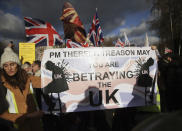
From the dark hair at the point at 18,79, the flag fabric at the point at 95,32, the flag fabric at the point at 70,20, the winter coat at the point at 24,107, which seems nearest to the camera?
the winter coat at the point at 24,107

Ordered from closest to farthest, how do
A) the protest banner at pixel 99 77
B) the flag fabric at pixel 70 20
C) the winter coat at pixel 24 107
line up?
1. the winter coat at pixel 24 107
2. the protest banner at pixel 99 77
3. the flag fabric at pixel 70 20

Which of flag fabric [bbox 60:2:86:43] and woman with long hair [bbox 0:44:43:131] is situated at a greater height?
flag fabric [bbox 60:2:86:43]

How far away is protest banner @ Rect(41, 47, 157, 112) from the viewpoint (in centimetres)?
281

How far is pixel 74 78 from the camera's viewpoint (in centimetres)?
288

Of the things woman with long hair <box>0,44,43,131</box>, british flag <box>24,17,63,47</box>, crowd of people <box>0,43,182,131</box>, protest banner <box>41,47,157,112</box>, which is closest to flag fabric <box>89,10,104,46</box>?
british flag <box>24,17,63,47</box>

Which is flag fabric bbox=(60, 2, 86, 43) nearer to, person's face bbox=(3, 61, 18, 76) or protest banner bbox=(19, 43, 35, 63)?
protest banner bbox=(19, 43, 35, 63)

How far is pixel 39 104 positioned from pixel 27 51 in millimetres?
2363

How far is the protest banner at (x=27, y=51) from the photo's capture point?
4594 millimetres

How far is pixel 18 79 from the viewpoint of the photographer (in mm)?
1947

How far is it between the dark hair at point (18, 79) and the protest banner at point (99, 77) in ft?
2.56

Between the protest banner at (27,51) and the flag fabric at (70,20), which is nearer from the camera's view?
the protest banner at (27,51)

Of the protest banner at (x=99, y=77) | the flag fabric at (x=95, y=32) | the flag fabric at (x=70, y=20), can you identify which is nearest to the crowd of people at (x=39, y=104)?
the protest banner at (x=99, y=77)

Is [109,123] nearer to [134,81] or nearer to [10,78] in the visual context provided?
[134,81]

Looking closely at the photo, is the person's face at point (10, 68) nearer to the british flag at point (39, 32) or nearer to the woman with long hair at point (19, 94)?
the woman with long hair at point (19, 94)
